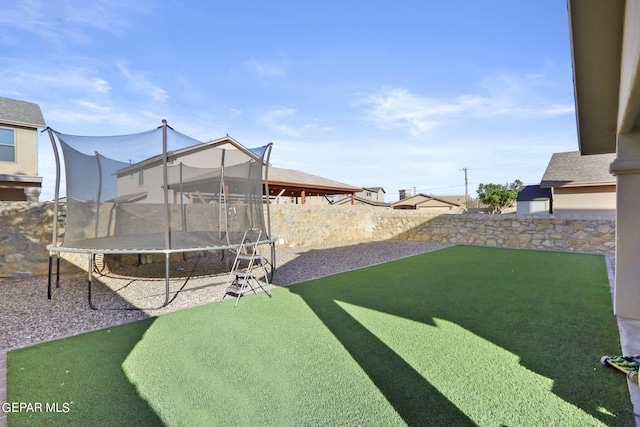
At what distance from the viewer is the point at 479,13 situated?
734 cm

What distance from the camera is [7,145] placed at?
10266 mm

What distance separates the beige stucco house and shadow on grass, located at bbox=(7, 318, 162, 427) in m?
3.72

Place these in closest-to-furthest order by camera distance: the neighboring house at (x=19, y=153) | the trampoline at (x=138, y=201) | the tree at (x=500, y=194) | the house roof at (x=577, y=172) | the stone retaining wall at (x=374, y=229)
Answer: the trampoline at (x=138, y=201), the stone retaining wall at (x=374, y=229), the neighboring house at (x=19, y=153), the house roof at (x=577, y=172), the tree at (x=500, y=194)

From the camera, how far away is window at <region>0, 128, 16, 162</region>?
10180 millimetres

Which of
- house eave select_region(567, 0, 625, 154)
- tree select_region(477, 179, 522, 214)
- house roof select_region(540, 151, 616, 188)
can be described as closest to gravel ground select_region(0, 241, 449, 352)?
house eave select_region(567, 0, 625, 154)

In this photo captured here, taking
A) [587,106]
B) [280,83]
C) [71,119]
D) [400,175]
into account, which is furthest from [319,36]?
[400,175]

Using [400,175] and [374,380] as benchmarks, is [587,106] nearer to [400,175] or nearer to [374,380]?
[374,380]

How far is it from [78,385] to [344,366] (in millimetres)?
1901

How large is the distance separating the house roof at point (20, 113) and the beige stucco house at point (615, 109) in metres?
14.7

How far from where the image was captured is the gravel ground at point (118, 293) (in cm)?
335

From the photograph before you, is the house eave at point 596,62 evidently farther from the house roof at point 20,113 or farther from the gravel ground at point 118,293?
the house roof at point 20,113

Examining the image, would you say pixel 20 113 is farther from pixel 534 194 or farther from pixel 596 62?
pixel 534 194

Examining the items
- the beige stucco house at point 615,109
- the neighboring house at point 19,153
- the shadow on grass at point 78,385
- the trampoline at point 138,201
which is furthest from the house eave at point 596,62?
the neighboring house at point 19,153

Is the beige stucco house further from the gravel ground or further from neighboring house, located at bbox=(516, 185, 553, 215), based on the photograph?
neighboring house, located at bbox=(516, 185, 553, 215)
